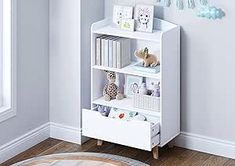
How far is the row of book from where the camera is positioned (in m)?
3.50

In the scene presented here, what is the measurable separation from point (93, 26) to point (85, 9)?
12 centimetres

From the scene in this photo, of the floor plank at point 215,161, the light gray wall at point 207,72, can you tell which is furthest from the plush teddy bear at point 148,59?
the floor plank at point 215,161

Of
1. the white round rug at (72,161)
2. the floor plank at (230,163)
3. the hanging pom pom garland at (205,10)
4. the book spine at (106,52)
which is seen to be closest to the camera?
the white round rug at (72,161)

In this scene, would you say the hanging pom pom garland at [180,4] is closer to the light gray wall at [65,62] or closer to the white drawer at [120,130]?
the light gray wall at [65,62]

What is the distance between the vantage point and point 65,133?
3.76 metres

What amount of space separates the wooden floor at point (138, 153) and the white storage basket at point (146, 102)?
0.97 feet

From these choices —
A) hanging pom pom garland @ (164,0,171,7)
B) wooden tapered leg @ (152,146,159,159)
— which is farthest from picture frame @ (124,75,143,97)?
hanging pom pom garland @ (164,0,171,7)

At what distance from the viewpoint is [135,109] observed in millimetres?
3500

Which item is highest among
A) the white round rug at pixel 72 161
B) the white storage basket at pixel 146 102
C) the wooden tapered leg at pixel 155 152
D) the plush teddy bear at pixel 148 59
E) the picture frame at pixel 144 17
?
the picture frame at pixel 144 17

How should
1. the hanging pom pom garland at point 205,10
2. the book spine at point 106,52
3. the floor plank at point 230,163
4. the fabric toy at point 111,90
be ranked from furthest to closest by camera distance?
the fabric toy at point 111,90 → the book spine at point 106,52 → the floor plank at point 230,163 → the hanging pom pom garland at point 205,10

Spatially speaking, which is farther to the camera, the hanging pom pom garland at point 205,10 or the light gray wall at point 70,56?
the light gray wall at point 70,56

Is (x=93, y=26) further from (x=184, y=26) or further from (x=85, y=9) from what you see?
(x=184, y=26)

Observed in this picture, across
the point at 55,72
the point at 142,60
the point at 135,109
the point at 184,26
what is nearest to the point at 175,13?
the point at 184,26

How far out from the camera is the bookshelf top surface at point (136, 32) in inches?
133
